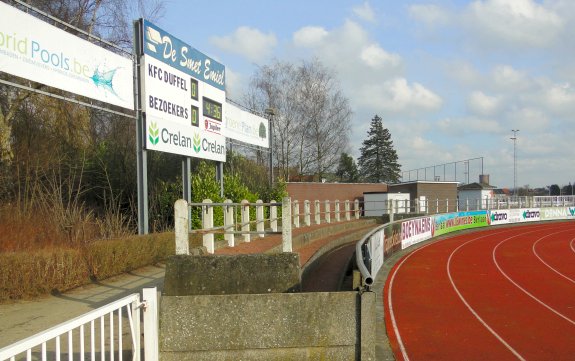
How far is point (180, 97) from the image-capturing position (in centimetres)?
1528

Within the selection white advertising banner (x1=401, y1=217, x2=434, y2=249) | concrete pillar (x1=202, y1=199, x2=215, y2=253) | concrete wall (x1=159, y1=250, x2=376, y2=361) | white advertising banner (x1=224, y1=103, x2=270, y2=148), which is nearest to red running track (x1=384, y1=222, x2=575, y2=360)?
white advertising banner (x1=401, y1=217, x2=434, y2=249)

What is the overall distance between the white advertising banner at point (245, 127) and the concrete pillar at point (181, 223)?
11.8 m

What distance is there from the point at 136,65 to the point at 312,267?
7.19 m

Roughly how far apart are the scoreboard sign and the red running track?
712cm

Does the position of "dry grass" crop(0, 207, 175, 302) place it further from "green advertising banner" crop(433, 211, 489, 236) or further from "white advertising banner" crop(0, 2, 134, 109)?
"green advertising banner" crop(433, 211, 489, 236)

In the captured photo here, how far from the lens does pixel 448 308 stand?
36.1ft

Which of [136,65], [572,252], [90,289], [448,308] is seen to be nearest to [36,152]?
[136,65]

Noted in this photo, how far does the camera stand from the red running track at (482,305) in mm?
7957

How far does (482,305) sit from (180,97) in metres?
9.76

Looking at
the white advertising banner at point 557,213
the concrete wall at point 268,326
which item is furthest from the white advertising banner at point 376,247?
the white advertising banner at point 557,213

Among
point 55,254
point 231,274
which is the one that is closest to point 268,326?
point 231,274

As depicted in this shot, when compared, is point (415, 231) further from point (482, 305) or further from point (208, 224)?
point (208, 224)

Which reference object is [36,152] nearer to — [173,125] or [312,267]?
[173,125]

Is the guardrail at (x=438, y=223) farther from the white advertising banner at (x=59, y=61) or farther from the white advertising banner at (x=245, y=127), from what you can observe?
the white advertising banner at (x=245, y=127)
